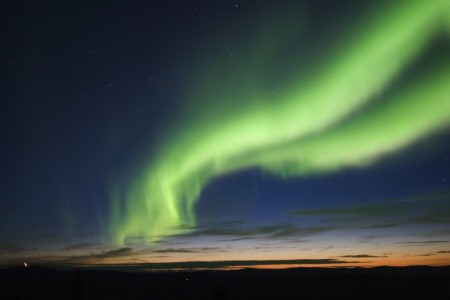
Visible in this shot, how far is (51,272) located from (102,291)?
6625 cm

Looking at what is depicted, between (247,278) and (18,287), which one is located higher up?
(18,287)

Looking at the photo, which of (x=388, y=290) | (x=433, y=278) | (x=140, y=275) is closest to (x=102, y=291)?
(x=140, y=275)

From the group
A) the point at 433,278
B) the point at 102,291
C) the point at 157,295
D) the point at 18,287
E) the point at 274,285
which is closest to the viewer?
the point at 18,287

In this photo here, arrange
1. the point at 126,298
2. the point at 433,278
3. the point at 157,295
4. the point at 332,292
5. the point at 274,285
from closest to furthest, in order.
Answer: the point at 126,298
the point at 157,295
the point at 332,292
the point at 274,285
the point at 433,278

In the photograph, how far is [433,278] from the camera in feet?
583

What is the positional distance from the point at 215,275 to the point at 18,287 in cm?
16132

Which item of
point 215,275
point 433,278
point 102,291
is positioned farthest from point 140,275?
point 433,278

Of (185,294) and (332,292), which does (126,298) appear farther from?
(332,292)

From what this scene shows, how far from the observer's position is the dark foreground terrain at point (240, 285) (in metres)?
122

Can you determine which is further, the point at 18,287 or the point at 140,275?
the point at 140,275

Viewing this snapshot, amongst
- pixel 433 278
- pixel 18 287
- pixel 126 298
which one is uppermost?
pixel 18 287

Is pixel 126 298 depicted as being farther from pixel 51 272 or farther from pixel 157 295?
pixel 51 272

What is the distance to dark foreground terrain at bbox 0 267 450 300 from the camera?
12175 centimetres

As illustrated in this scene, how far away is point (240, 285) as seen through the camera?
154875 millimetres
